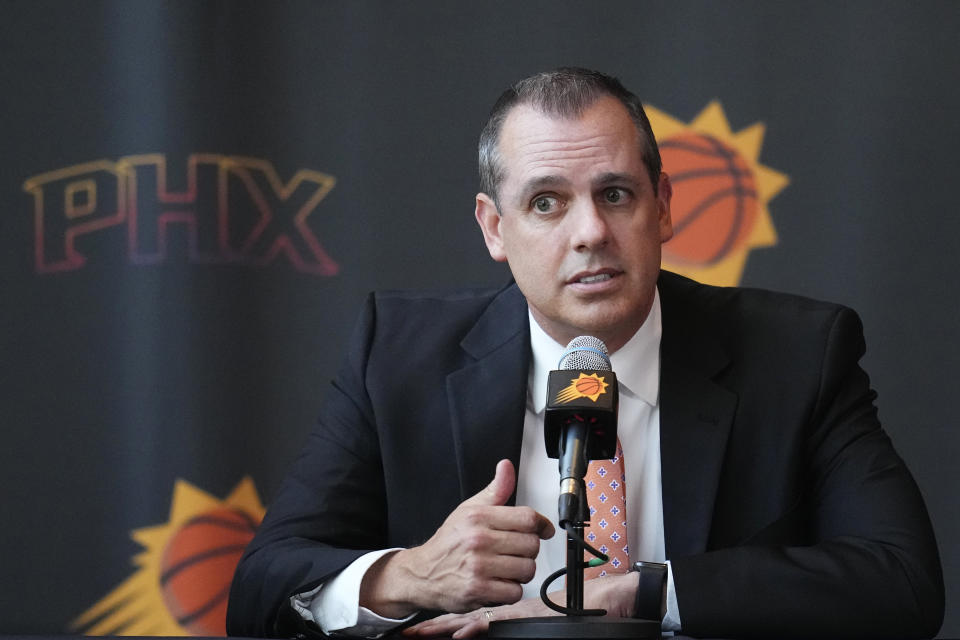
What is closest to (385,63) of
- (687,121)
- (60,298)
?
(687,121)

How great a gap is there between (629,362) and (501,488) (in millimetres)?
615

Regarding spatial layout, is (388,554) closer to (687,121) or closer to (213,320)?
(213,320)

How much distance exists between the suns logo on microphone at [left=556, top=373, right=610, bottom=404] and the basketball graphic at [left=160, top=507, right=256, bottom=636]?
1.81m

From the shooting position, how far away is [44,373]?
120 inches

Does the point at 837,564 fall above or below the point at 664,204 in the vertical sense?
below

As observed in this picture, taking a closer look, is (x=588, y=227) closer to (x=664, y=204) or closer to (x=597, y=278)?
(x=597, y=278)

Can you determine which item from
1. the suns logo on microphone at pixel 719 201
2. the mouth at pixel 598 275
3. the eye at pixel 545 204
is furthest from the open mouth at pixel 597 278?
the suns logo on microphone at pixel 719 201

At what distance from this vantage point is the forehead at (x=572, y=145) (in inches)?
82.4

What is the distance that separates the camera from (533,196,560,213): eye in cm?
212

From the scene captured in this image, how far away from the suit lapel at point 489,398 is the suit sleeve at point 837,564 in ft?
1.43

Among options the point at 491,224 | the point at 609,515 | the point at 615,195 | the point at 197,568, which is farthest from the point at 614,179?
the point at 197,568

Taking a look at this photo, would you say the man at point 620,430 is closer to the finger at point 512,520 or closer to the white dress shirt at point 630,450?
the white dress shirt at point 630,450

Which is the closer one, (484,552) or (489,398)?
(484,552)

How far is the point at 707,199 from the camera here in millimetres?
3070
